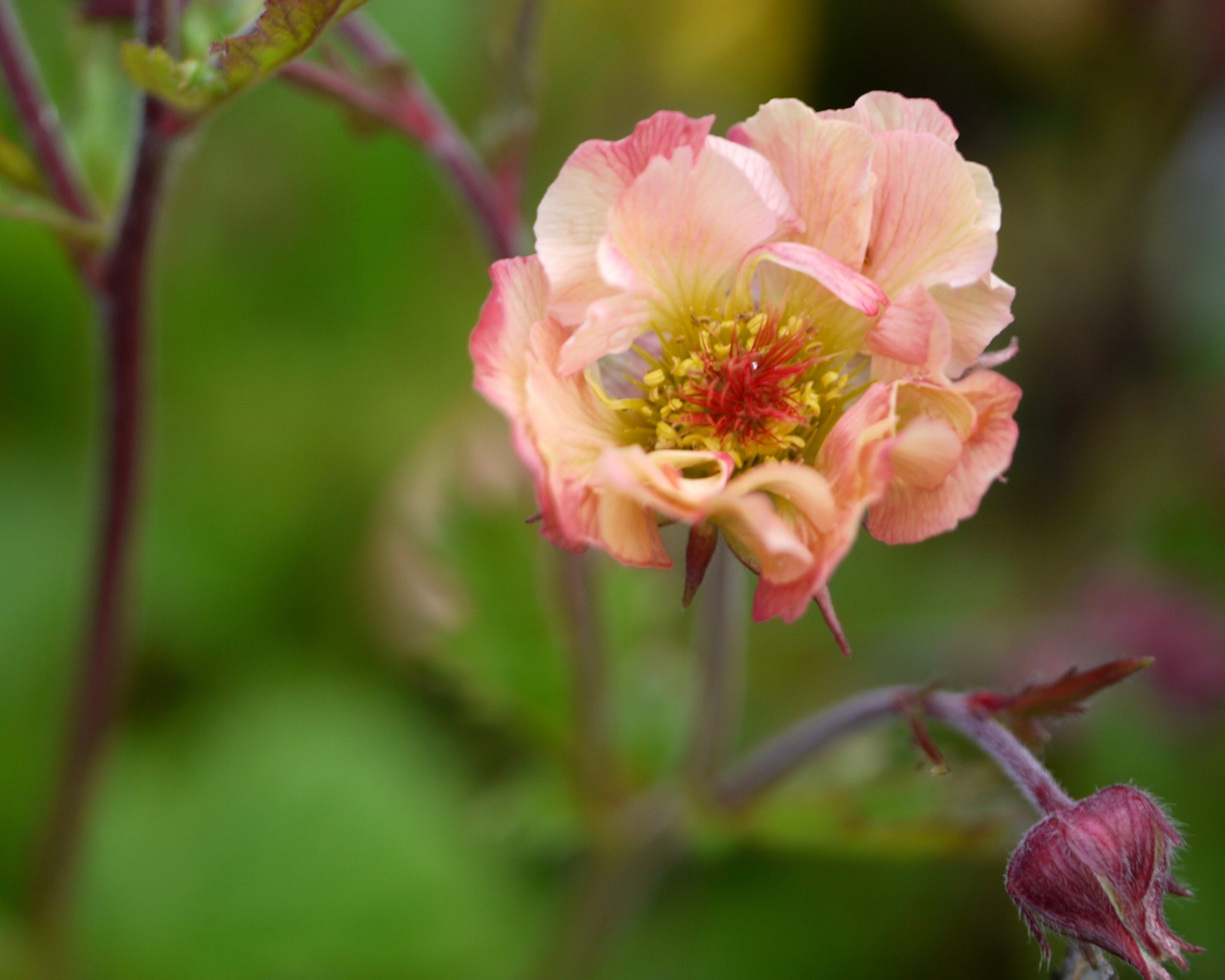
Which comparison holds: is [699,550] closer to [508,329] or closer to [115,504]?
[508,329]

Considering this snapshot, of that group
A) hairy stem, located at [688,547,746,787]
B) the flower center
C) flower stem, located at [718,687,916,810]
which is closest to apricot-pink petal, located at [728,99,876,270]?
the flower center

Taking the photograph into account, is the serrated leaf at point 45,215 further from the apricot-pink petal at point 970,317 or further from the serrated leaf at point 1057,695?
the serrated leaf at point 1057,695

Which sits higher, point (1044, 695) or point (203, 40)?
point (203, 40)

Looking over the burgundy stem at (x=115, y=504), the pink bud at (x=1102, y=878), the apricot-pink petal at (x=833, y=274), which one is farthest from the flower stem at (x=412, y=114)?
the pink bud at (x=1102, y=878)

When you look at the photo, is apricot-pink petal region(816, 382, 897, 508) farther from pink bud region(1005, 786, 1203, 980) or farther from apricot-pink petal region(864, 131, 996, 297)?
pink bud region(1005, 786, 1203, 980)

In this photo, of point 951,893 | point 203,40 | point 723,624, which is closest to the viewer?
point 203,40

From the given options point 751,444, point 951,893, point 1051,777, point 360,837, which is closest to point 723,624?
point 751,444

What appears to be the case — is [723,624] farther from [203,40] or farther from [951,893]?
[951,893]
